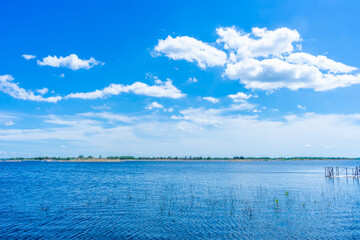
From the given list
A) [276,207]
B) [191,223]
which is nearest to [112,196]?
[191,223]

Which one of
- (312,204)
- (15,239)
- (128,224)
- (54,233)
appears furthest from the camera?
(312,204)

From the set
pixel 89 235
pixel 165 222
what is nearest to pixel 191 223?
pixel 165 222

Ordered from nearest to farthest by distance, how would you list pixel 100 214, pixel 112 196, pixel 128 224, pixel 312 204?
pixel 128 224, pixel 100 214, pixel 312 204, pixel 112 196

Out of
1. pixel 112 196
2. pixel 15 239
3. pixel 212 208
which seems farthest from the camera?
pixel 112 196

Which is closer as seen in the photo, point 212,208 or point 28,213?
point 28,213

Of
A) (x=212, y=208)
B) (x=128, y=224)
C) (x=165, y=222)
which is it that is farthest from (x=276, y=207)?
(x=128, y=224)

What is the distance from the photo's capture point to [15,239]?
62.2 feet

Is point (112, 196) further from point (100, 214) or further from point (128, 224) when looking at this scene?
point (128, 224)

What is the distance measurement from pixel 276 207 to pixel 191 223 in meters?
11.6

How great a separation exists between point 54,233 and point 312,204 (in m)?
28.2

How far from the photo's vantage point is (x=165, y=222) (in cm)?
2322

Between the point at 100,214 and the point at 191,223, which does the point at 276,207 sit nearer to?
the point at 191,223

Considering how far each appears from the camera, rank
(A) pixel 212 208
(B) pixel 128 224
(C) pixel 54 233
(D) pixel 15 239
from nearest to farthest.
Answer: (D) pixel 15 239 < (C) pixel 54 233 < (B) pixel 128 224 < (A) pixel 212 208

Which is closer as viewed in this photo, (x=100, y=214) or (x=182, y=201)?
(x=100, y=214)
